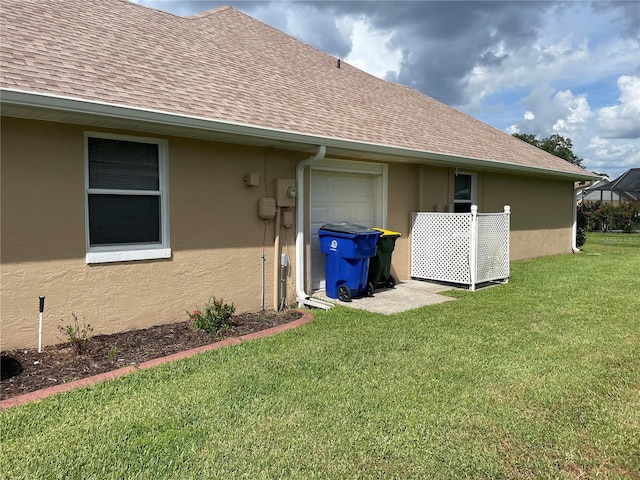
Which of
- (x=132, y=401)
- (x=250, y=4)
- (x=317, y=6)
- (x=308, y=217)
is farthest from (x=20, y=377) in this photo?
(x=250, y=4)

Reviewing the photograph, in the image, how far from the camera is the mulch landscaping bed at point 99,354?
168 inches

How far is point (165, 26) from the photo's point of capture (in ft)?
28.0

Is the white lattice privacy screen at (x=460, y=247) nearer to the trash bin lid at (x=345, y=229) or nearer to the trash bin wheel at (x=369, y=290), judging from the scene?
the trash bin wheel at (x=369, y=290)

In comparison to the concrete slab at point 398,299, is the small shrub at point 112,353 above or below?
below

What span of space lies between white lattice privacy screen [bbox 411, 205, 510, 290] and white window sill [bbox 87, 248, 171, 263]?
548 cm

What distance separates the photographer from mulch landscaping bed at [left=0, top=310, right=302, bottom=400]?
426 centimetres

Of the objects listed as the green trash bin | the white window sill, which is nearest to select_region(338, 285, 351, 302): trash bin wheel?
the green trash bin

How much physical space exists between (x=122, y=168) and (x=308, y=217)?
3.11 m

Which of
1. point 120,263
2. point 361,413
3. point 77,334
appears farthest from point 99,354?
point 361,413

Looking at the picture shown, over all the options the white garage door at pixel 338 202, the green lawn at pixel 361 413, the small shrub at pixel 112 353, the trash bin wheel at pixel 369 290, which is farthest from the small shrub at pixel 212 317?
the trash bin wheel at pixel 369 290

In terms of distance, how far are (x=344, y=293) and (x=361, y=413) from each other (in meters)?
3.98

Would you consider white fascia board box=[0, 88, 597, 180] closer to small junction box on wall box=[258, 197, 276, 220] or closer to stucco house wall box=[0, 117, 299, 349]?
stucco house wall box=[0, 117, 299, 349]

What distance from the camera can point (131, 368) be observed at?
4.52 meters

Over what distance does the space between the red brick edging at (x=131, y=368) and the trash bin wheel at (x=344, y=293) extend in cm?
119
